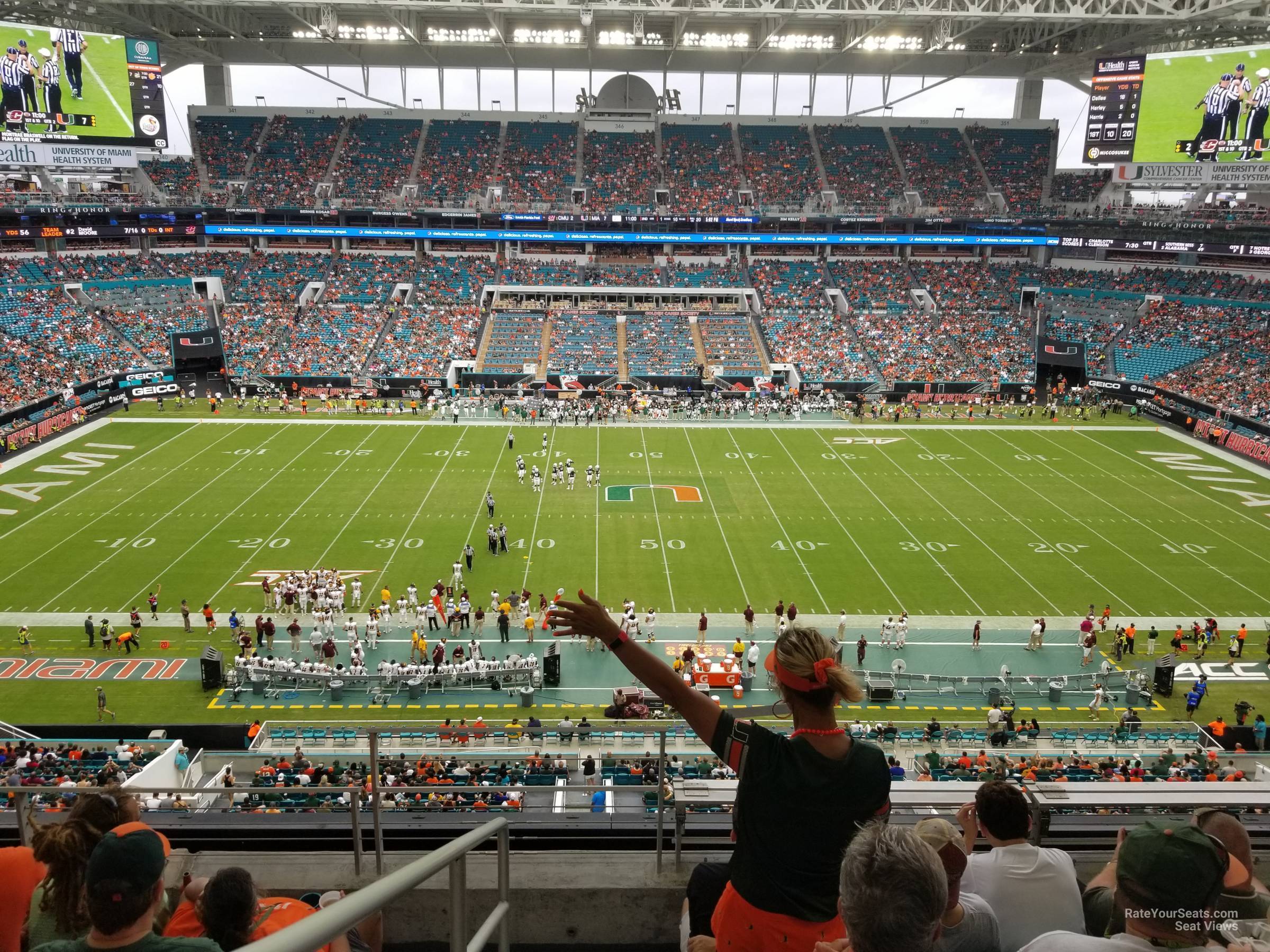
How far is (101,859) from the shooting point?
2.60 meters

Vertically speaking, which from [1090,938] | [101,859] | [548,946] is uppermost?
[101,859]

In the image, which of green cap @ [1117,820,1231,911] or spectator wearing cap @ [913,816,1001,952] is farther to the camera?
spectator wearing cap @ [913,816,1001,952]

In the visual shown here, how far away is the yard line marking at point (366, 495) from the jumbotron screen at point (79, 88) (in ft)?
79.6

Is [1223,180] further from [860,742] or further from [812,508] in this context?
[860,742]

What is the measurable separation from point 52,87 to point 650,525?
3987cm

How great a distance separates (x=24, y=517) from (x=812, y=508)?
86.9 ft

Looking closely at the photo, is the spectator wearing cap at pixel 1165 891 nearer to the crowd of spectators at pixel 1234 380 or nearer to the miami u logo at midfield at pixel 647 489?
A: the miami u logo at midfield at pixel 647 489

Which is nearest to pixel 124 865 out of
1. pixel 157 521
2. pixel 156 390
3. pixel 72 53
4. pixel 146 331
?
pixel 157 521

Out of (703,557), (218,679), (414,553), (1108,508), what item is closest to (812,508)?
(703,557)

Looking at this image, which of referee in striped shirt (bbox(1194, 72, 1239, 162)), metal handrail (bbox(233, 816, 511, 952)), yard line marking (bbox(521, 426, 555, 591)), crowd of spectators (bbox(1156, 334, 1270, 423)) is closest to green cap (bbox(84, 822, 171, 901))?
metal handrail (bbox(233, 816, 511, 952))

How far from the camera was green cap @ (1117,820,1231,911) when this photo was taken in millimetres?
2639

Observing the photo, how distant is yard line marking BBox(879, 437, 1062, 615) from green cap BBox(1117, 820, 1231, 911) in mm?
23203

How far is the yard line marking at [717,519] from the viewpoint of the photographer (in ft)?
82.0

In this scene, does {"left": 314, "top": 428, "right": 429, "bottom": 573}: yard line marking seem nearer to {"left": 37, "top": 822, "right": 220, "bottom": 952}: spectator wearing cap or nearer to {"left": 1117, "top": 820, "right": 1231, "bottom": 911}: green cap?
{"left": 37, "top": 822, "right": 220, "bottom": 952}: spectator wearing cap
